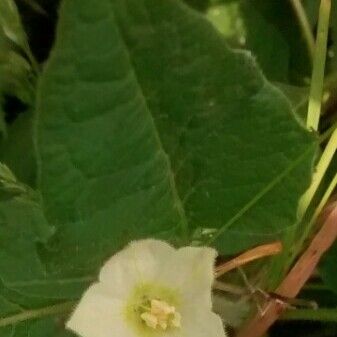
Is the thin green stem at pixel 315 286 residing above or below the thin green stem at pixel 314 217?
below

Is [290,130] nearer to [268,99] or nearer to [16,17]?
[268,99]

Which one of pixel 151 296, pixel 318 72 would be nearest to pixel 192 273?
pixel 151 296

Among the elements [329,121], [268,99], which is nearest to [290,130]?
[268,99]

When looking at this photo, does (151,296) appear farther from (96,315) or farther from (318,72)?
(318,72)

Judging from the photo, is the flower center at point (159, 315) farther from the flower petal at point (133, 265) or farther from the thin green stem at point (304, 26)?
the thin green stem at point (304, 26)

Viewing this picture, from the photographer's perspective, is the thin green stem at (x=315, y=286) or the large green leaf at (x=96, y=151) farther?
the thin green stem at (x=315, y=286)

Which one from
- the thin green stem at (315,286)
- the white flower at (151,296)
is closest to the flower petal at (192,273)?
the white flower at (151,296)

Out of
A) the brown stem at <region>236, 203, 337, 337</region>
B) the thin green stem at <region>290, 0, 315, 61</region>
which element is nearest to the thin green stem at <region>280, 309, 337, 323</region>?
the brown stem at <region>236, 203, 337, 337</region>
